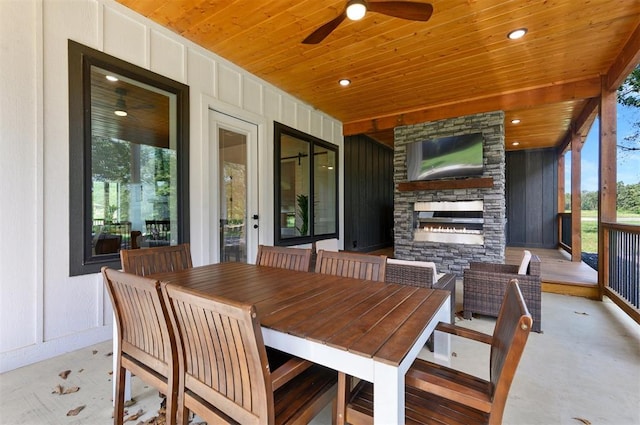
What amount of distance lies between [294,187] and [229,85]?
1867mm

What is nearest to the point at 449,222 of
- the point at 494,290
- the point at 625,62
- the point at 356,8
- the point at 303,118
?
the point at 494,290

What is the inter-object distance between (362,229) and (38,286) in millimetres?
5768

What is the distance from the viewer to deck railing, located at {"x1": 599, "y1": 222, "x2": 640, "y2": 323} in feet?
9.55

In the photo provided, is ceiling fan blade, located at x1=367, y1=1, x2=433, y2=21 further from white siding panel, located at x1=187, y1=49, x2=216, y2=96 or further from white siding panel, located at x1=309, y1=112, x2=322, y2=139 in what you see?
white siding panel, located at x1=309, y1=112, x2=322, y2=139

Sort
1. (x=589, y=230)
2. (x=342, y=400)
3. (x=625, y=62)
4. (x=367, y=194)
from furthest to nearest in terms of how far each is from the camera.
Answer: (x=367, y=194) → (x=589, y=230) → (x=625, y=62) → (x=342, y=400)

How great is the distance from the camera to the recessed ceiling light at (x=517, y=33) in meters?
2.97

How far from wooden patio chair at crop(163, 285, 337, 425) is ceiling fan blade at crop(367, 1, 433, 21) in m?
2.40

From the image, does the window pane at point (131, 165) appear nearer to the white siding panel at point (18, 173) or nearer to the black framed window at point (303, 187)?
the white siding panel at point (18, 173)

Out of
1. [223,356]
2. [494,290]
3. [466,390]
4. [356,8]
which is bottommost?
[494,290]

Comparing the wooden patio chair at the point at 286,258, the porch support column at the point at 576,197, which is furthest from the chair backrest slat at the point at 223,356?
the porch support column at the point at 576,197

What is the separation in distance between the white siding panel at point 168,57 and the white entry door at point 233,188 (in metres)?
0.55

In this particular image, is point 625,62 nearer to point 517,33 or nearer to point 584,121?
point 517,33

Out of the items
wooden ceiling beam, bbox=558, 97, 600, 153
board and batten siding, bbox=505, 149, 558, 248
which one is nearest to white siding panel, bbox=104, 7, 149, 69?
wooden ceiling beam, bbox=558, 97, 600, 153

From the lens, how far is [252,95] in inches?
161
